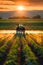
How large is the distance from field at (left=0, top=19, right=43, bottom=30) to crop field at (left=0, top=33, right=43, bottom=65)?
0.85 metres

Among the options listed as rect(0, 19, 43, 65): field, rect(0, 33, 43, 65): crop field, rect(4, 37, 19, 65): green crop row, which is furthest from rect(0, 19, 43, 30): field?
rect(4, 37, 19, 65): green crop row

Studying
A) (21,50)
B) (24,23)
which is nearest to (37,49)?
(21,50)

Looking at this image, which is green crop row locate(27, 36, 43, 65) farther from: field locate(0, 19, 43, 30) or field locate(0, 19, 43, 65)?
field locate(0, 19, 43, 30)

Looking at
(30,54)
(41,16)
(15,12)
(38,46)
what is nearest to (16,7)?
(15,12)

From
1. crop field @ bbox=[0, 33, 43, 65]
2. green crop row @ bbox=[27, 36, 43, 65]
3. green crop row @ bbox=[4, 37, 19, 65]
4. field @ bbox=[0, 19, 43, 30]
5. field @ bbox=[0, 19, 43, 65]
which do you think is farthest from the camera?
field @ bbox=[0, 19, 43, 30]

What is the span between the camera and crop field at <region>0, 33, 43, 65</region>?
26.2 ft

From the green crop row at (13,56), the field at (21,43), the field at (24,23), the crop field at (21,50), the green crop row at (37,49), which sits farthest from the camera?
the field at (24,23)

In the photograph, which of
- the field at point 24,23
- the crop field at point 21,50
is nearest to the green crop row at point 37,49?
the crop field at point 21,50

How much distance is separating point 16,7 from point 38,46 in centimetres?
242

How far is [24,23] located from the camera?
1243cm

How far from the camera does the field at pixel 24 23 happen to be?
12.2 meters

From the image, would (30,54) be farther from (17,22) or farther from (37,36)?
(17,22)

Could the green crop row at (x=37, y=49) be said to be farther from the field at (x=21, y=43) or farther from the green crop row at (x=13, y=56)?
the green crop row at (x=13, y=56)

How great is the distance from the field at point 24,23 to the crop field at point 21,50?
85 cm
